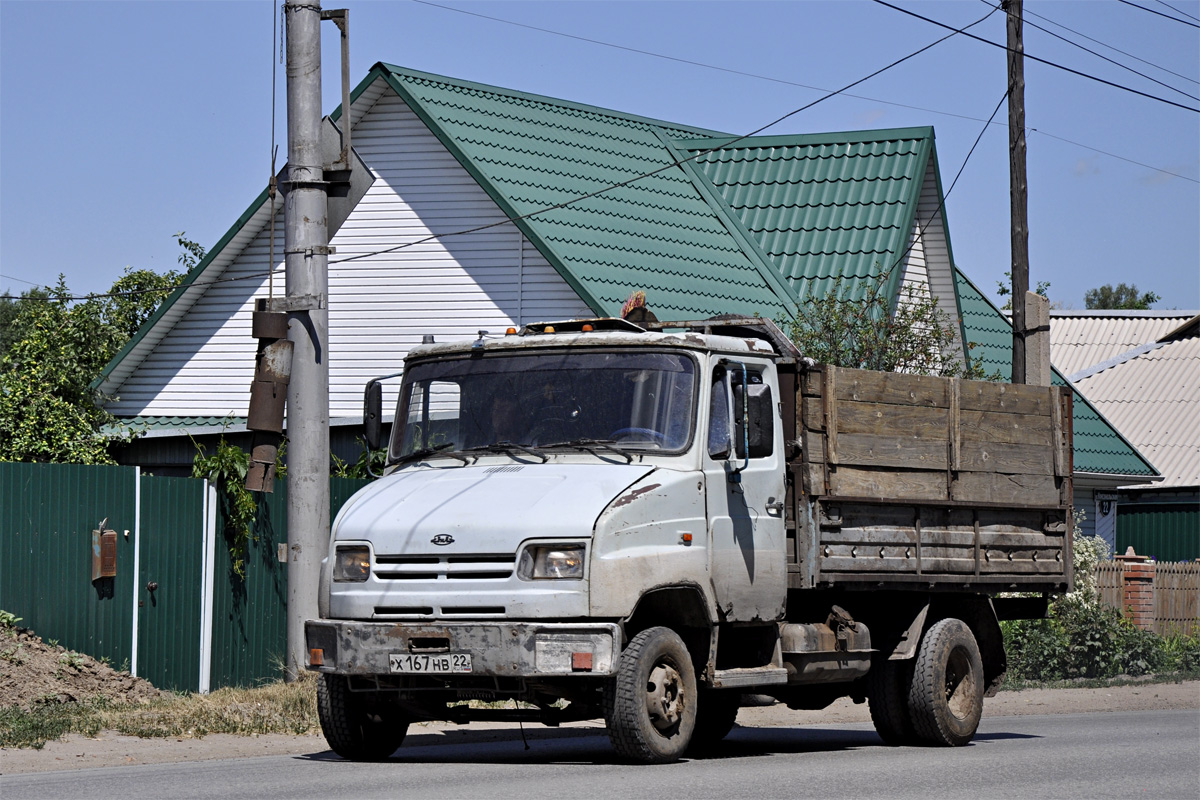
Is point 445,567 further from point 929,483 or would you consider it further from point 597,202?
point 597,202

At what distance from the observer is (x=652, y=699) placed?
10.3m

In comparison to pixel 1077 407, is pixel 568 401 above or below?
below

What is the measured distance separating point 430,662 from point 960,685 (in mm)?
5012

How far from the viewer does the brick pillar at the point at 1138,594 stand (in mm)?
26531

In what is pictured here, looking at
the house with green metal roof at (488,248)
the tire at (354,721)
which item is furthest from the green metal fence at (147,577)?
the house with green metal roof at (488,248)

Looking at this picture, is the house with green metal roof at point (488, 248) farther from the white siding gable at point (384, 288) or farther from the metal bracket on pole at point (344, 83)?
the metal bracket on pole at point (344, 83)

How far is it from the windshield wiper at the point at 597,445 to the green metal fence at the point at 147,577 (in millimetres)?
5949

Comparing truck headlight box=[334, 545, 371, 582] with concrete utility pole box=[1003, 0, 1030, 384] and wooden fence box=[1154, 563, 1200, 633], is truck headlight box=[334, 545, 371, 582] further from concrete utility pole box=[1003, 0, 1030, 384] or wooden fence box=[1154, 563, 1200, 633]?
wooden fence box=[1154, 563, 1200, 633]

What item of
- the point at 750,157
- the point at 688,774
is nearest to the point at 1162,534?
the point at 750,157

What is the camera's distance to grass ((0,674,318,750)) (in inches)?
485

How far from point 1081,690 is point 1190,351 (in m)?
25.0

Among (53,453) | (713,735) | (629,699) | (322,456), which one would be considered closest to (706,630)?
(629,699)

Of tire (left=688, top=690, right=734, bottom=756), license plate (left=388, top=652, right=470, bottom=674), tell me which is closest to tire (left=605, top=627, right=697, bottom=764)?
license plate (left=388, top=652, right=470, bottom=674)

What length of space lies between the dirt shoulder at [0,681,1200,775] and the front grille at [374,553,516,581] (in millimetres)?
2271
